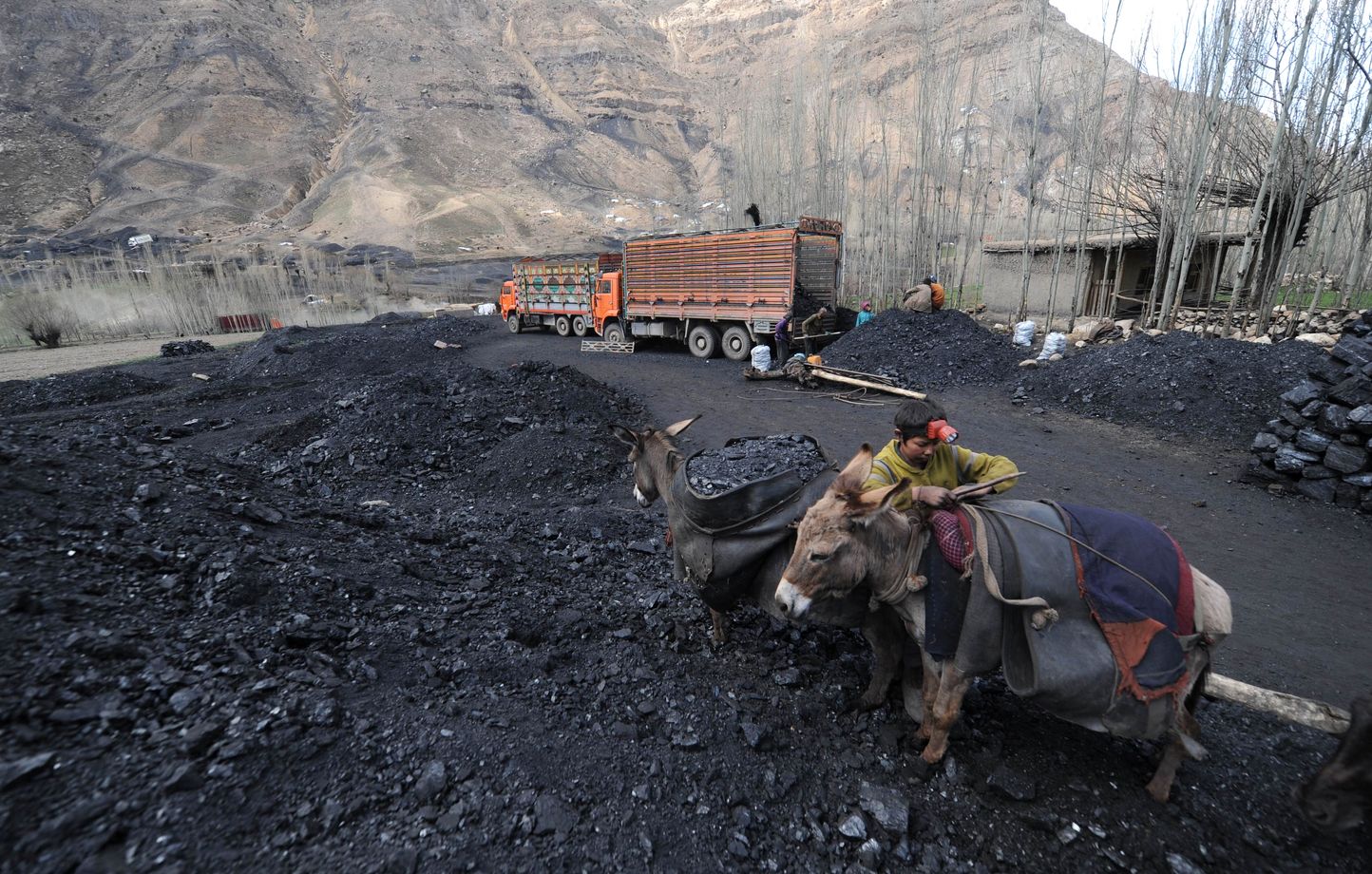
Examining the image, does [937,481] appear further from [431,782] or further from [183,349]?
[183,349]

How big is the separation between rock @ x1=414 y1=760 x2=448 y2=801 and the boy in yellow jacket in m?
2.28

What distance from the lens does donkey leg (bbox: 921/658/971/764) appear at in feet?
8.52

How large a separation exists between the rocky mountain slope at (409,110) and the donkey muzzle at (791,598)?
33.1 m

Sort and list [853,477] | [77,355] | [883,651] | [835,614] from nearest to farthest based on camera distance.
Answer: [853,477] < [835,614] < [883,651] < [77,355]

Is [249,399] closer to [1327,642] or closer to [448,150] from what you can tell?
[1327,642]

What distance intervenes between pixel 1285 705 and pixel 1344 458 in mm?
5669

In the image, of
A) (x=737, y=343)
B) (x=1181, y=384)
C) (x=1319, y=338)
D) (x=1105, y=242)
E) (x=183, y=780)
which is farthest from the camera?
(x=1105, y=242)

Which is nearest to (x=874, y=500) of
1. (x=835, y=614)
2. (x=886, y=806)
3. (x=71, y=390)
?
(x=835, y=614)

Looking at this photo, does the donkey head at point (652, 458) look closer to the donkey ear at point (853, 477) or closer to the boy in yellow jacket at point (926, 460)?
the boy in yellow jacket at point (926, 460)

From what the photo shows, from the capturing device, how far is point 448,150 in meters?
60.6

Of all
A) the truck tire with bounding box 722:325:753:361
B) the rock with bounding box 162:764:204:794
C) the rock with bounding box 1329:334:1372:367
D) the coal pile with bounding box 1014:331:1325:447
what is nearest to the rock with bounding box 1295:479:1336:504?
the rock with bounding box 1329:334:1372:367

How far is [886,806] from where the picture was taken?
103 inches

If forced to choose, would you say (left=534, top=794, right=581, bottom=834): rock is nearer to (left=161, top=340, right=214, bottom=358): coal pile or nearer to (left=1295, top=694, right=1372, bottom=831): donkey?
(left=1295, top=694, right=1372, bottom=831): donkey

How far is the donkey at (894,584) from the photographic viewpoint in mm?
2443
